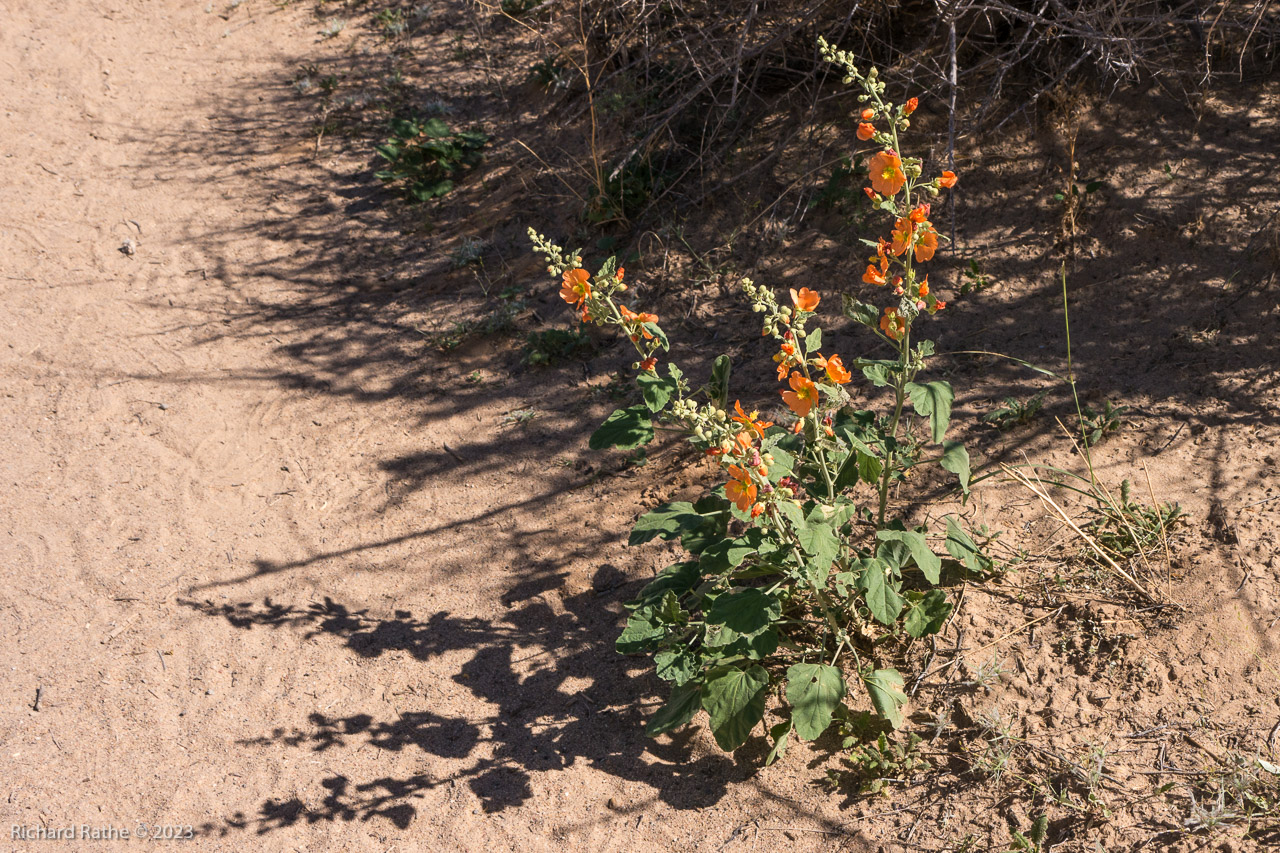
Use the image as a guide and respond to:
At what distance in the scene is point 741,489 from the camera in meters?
2.04

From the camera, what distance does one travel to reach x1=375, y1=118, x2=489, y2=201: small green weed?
5.82 metres

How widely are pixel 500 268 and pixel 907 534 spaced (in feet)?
11.5

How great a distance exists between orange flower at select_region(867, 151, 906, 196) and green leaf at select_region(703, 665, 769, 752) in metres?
1.43

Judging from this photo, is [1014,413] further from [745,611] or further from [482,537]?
[482,537]

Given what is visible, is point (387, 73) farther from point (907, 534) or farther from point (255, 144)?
point (907, 534)

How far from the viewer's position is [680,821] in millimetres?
2512

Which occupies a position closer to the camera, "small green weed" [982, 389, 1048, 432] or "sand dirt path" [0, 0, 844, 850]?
"sand dirt path" [0, 0, 844, 850]

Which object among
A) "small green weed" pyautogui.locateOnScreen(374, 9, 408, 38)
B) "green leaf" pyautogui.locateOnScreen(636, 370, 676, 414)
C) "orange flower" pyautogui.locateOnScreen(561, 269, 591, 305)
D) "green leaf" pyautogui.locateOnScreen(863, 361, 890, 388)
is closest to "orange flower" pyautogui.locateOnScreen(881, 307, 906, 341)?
"green leaf" pyautogui.locateOnScreen(863, 361, 890, 388)

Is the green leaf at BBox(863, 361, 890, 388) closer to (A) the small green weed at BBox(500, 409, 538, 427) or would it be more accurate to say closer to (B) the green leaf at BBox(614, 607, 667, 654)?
(B) the green leaf at BBox(614, 607, 667, 654)

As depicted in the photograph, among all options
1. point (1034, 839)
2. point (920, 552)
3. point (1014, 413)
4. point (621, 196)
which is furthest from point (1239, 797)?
point (621, 196)

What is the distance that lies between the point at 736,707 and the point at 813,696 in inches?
9.5

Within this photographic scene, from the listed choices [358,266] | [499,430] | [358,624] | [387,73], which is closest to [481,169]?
[358,266]

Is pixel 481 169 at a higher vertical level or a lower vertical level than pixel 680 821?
higher

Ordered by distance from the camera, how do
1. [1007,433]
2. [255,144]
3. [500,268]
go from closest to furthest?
[1007,433], [500,268], [255,144]
